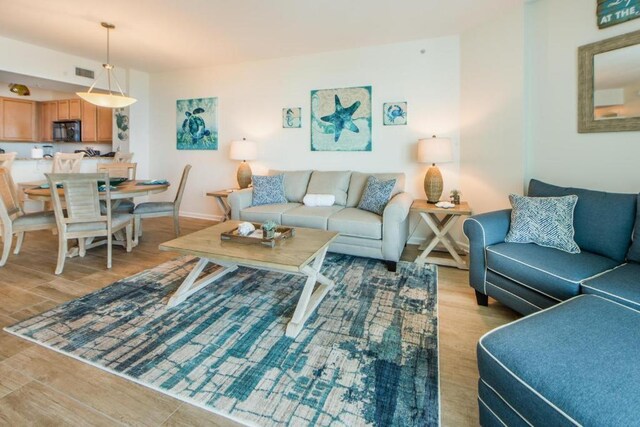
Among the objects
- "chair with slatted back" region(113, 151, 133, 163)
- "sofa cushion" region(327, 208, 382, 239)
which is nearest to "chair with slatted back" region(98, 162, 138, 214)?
"chair with slatted back" region(113, 151, 133, 163)

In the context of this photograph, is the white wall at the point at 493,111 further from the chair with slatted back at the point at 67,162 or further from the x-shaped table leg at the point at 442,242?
the chair with slatted back at the point at 67,162

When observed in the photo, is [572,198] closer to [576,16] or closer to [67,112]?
[576,16]

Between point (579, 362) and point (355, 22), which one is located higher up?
point (355, 22)

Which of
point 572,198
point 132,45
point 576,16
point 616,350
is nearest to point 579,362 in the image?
point 616,350

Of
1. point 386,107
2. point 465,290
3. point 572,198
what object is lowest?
point 465,290

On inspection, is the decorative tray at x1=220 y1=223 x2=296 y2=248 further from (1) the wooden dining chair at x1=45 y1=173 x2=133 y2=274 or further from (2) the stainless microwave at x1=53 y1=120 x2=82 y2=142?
(2) the stainless microwave at x1=53 y1=120 x2=82 y2=142

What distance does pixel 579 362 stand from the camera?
1.02 m

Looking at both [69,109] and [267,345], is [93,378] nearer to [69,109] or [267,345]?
[267,345]

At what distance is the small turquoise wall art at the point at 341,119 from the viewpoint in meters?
4.14

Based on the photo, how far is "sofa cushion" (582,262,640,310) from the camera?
1.50 m

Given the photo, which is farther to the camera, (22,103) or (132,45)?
(22,103)

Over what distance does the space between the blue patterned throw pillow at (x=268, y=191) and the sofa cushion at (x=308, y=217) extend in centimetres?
48

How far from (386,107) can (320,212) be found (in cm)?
168

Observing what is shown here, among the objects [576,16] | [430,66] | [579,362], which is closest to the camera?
[579,362]
